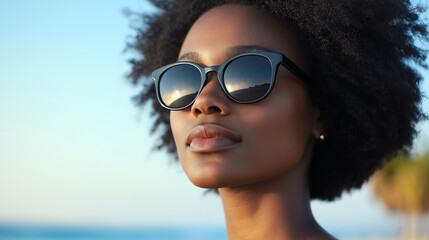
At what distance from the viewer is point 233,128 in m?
2.23

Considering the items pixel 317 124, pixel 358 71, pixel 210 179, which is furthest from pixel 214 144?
pixel 358 71

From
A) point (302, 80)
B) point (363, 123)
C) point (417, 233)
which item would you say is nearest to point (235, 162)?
point (302, 80)

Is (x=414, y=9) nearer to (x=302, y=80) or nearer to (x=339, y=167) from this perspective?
(x=302, y=80)

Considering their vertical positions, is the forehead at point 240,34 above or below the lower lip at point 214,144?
above

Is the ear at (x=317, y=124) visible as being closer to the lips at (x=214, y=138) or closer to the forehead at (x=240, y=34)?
the forehead at (x=240, y=34)

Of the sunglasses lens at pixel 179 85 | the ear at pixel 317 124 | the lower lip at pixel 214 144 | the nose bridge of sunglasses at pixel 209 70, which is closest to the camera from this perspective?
the lower lip at pixel 214 144

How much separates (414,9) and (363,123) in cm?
69

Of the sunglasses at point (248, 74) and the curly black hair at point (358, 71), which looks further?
the curly black hair at point (358, 71)

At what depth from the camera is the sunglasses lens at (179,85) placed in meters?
2.41

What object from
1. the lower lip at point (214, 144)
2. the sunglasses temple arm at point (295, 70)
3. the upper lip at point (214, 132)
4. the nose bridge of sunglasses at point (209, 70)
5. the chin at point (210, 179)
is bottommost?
the chin at point (210, 179)

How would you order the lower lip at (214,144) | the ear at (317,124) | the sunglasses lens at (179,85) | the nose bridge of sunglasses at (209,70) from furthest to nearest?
the ear at (317,124) < the sunglasses lens at (179,85) < the nose bridge of sunglasses at (209,70) < the lower lip at (214,144)

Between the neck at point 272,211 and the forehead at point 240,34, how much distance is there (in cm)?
70

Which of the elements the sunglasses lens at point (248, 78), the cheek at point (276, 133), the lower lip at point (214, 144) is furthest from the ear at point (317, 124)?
the lower lip at point (214, 144)

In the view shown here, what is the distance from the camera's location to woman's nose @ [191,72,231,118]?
2.22 meters
